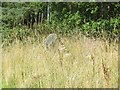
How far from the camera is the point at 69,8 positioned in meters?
6.45

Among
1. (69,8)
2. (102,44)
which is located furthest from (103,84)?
(69,8)

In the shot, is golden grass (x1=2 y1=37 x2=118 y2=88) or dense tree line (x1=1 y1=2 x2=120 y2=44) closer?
golden grass (x1=2 y1=37 x2=118 y2=88)

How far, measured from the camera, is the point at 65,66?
2.58 meters

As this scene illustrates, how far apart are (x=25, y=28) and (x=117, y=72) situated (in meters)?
2.09

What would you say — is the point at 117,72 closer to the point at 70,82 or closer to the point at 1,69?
the point at 70,82

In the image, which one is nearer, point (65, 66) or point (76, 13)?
point (65, 66)

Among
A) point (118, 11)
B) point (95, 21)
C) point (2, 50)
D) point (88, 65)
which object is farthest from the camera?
point (95, 21)

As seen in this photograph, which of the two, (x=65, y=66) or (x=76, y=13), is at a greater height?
(x=76, y=13)

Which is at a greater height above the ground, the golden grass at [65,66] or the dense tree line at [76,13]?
the dense tree line at [76,13]

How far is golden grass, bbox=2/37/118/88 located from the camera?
2420 millimetres

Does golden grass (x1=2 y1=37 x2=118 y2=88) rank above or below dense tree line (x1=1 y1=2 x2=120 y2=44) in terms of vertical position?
below

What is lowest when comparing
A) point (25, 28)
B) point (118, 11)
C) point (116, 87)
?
point (116, 87)

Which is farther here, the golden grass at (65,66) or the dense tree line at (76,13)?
the dense tree line at (76,13)

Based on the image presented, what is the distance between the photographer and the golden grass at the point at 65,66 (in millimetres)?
2420
